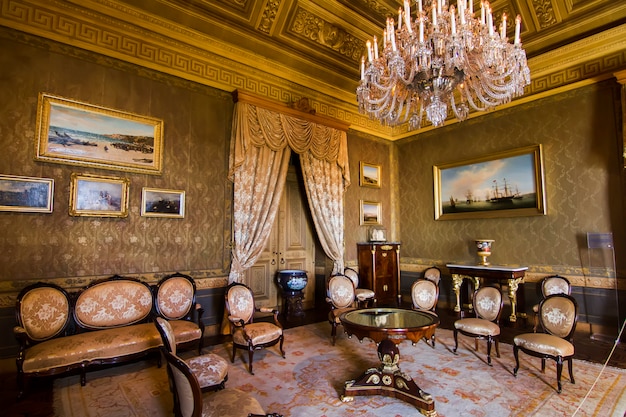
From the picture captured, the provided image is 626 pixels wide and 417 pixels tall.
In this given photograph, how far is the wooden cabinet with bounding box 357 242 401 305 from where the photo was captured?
22.2 feet

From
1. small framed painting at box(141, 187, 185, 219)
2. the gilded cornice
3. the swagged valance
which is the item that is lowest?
small framed painting at box(141, 187, 185, 219)

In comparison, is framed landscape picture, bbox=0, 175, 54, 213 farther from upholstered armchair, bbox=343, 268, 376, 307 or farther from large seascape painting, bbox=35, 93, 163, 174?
upholstered armchair, bbox=343, 268, 376, 307

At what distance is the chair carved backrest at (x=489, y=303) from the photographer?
14.0ft

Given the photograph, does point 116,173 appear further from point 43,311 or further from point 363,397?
point 363,397

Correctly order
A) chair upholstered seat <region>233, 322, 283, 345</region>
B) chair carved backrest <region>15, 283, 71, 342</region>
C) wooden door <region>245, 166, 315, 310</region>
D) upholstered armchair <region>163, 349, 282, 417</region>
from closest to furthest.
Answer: upholstered armchair <region>163, 349, 282, 417</region>
chair carved backrest <region>15, 283, 71, 342</region>
chair upholstered seat <region>233, 322, 283, 345</region>
wooden door <region>245, 166, 315, 310</region>

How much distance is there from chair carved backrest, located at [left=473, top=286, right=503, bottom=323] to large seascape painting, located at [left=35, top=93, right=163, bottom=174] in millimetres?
4667

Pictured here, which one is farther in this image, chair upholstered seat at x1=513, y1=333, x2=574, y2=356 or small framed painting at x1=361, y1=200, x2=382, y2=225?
small framed painting at x1=361, y1=200, x2=382, y2=225

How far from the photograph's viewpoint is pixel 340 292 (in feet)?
17.1

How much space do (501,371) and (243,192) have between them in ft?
13.3

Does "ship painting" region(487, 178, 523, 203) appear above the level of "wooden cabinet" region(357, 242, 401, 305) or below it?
above

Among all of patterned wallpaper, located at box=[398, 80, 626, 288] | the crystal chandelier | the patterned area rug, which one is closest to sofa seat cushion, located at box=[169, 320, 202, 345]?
the patterned area rug

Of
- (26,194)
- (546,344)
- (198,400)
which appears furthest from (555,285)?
(26,194)

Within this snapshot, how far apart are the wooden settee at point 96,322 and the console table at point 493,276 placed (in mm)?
4511

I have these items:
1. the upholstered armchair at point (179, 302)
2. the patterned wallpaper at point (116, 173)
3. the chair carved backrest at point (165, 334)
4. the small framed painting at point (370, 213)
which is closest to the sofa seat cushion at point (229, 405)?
the chair carved backrest at point (165, 334)
